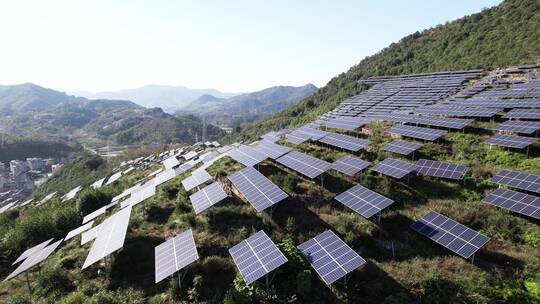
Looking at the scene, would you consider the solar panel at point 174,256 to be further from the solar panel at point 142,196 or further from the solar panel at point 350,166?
the solar panel at point 350,166

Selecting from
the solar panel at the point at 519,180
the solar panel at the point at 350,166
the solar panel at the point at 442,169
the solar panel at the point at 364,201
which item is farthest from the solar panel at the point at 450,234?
the solar panel at the point at 350,166

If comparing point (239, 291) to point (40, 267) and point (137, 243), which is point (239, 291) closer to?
point (137, 243)

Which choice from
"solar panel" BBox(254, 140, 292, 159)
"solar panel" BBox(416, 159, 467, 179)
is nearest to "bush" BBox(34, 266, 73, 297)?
"solar panel" BBox(254, 140, 292, 159)

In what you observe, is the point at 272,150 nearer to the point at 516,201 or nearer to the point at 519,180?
the point at 519,180

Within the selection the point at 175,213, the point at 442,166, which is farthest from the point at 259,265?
the point at 442,166

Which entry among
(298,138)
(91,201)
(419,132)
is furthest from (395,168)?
(91,201)

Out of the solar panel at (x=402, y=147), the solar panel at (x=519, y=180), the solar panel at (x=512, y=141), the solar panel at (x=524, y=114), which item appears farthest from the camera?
the solar panel at (x=524, y=114)

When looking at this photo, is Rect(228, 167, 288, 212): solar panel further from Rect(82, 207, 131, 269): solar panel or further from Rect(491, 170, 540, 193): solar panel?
Rect(491, 170, 540, 193): solar panel
